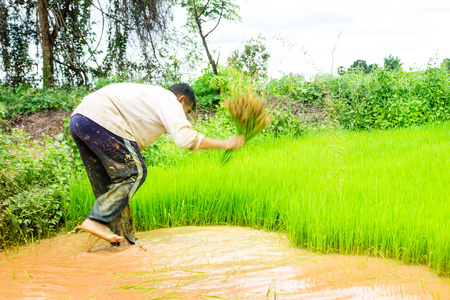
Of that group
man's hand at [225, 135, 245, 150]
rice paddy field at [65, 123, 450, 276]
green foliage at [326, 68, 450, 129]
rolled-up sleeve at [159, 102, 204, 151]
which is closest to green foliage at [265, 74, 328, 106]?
green foliage at [326, 68, 450, 129]

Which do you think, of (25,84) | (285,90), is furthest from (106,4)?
(285,90)

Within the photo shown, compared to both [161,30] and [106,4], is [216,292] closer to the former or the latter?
[161,30]

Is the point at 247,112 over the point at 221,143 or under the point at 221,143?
over

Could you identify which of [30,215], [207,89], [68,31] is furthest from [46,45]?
[30,215]

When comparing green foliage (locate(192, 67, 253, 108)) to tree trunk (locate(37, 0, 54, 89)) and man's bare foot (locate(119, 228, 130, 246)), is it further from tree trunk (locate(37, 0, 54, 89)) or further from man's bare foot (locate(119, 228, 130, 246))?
man's bare foot (locate(119, 228, 130, 246))

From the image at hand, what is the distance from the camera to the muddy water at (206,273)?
2.46 meters

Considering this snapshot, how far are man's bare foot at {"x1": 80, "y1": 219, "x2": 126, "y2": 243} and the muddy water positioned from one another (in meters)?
0.18

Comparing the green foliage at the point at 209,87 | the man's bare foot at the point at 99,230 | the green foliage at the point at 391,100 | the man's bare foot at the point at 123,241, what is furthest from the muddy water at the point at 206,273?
the green foliage at the point at 391,100

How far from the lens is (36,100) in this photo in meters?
8.85

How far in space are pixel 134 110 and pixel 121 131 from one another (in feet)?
0.67

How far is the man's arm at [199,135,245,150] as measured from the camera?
9.91ft

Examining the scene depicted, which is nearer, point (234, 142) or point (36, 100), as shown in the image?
point (234, 142)

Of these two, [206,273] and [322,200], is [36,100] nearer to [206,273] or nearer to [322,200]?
[322,200]

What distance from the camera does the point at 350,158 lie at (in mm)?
5832
